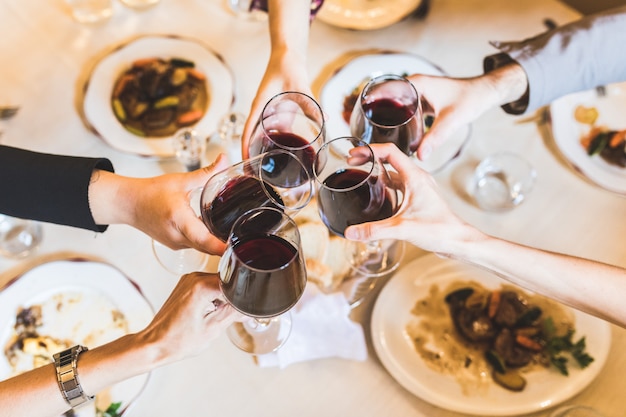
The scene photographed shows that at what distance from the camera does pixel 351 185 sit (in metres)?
1.08

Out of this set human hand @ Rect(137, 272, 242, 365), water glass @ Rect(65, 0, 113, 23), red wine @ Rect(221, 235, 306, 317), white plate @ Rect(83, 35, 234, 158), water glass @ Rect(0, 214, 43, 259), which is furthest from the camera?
water glass @ Rect(65, 0, 113, 23)

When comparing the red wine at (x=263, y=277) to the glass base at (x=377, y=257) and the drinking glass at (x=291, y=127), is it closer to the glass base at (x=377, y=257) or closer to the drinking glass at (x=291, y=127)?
the drinking glass at (x=291, y=127)

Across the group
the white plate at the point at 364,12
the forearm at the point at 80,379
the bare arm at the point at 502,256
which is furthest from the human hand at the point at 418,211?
the white plate at the point at 364,12

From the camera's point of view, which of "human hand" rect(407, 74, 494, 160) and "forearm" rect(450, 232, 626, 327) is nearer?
"forearm" rect(450, 232, 626, 327)

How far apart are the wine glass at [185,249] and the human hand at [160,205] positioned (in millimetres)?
150

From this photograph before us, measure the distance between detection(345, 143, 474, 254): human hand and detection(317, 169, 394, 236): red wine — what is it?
1.2 inches

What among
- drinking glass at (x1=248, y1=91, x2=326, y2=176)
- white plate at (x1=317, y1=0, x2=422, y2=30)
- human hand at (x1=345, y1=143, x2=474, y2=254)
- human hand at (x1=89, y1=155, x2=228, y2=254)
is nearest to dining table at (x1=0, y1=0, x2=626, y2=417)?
white plate at (x1=317, y1=0, x2=422, y2=30)

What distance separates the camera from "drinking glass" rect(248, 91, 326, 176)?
1100mm

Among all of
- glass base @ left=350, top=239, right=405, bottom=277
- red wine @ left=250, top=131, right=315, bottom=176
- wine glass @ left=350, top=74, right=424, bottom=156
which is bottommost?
glass base @ left=350, top=239, right=405, bottom=277

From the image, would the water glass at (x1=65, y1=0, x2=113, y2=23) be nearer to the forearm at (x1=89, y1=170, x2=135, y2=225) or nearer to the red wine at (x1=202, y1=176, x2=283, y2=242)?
the forearm at (x1=89, y1=170, x2=135, y2=225)

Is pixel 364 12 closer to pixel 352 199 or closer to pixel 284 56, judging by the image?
pixel 284 56

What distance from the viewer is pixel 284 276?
0.90 meters

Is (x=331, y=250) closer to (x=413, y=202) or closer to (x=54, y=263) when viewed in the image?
(x=413, y=202)

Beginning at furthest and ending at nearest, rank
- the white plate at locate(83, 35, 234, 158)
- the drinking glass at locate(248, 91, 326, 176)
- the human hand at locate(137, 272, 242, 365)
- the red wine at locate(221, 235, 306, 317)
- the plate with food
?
the white plate at locate(83, 35, 234, 158) → the plate with food → the drinking glass at locate(248, 91, 326, 176) → the human hand at locate(137, 272, 242, 365) → the red wine at locate(221, 235, 306, 317)
